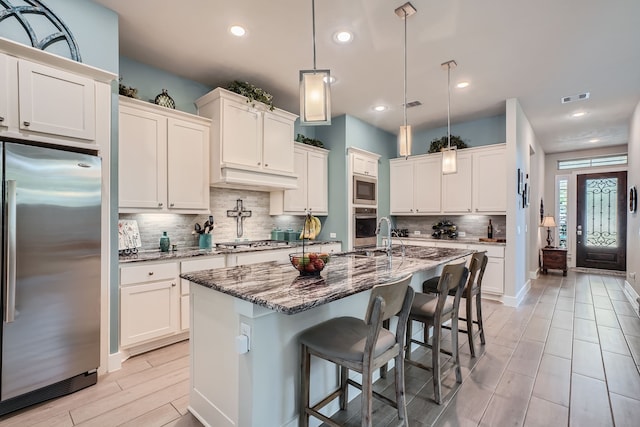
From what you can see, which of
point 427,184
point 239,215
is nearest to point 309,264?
point 239,215

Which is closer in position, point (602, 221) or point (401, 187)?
point (401, 187)

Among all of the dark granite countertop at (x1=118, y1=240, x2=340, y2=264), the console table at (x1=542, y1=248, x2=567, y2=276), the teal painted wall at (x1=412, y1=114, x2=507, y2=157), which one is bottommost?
the console table at (x1=542, y1=248, x2=567, y2=276)

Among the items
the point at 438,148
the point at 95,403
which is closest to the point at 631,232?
the point at 438,148

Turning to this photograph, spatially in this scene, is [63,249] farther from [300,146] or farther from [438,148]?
[438,148]

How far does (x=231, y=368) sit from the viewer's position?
165 cm

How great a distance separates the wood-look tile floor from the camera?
192 centimetres

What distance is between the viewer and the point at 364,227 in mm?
5281

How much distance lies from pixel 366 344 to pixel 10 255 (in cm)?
224

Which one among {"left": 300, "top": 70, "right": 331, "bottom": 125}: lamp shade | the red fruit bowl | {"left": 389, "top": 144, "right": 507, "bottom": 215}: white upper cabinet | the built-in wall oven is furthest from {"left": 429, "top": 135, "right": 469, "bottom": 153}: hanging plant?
the red fruit bowl

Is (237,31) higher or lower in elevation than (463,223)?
higher

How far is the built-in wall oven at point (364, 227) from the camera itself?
5.06 metres

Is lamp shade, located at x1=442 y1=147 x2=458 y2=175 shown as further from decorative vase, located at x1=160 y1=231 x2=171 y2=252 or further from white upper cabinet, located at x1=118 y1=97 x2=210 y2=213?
decorative vase, located at x1=160 y1=231 x2=171 y2=252

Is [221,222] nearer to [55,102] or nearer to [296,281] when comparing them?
[55,102]

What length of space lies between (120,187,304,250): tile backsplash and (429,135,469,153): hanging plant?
108 inches
